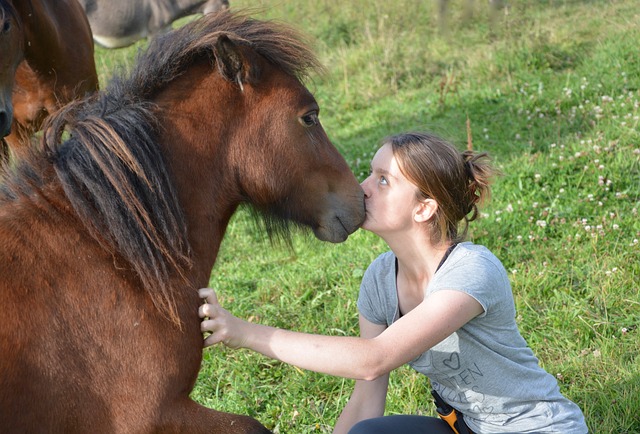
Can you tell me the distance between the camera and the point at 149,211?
2.58 meters

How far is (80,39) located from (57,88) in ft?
1.72

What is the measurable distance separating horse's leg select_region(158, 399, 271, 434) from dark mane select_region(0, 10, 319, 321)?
0.29m

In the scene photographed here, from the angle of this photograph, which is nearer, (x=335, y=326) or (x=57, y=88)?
(x=335, y=326)

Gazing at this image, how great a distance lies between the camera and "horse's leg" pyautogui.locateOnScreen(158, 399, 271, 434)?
2.40 meters

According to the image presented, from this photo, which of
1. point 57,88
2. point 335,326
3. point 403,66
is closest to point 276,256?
point 335,326

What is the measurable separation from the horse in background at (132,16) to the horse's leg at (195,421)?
907 centimetres

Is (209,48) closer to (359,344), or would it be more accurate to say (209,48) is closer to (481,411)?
(359,344)

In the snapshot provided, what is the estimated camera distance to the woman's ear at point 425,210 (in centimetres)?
294

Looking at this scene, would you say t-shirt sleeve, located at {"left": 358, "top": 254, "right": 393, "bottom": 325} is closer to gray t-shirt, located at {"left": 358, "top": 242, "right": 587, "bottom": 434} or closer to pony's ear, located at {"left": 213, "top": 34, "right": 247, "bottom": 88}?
gray t-shirt, located at {"left": 358, "top": 242, "right": 587, "bottom": 434}

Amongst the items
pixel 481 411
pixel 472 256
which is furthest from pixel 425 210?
pixel 481 411

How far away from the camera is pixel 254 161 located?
274 centimetres

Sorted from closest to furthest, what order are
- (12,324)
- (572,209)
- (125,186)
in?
(12,324) → (125,186) → (572,209)

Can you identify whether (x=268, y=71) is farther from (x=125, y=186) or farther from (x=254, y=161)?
(x=125, y=186)

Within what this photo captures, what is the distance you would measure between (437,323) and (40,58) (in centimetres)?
399
